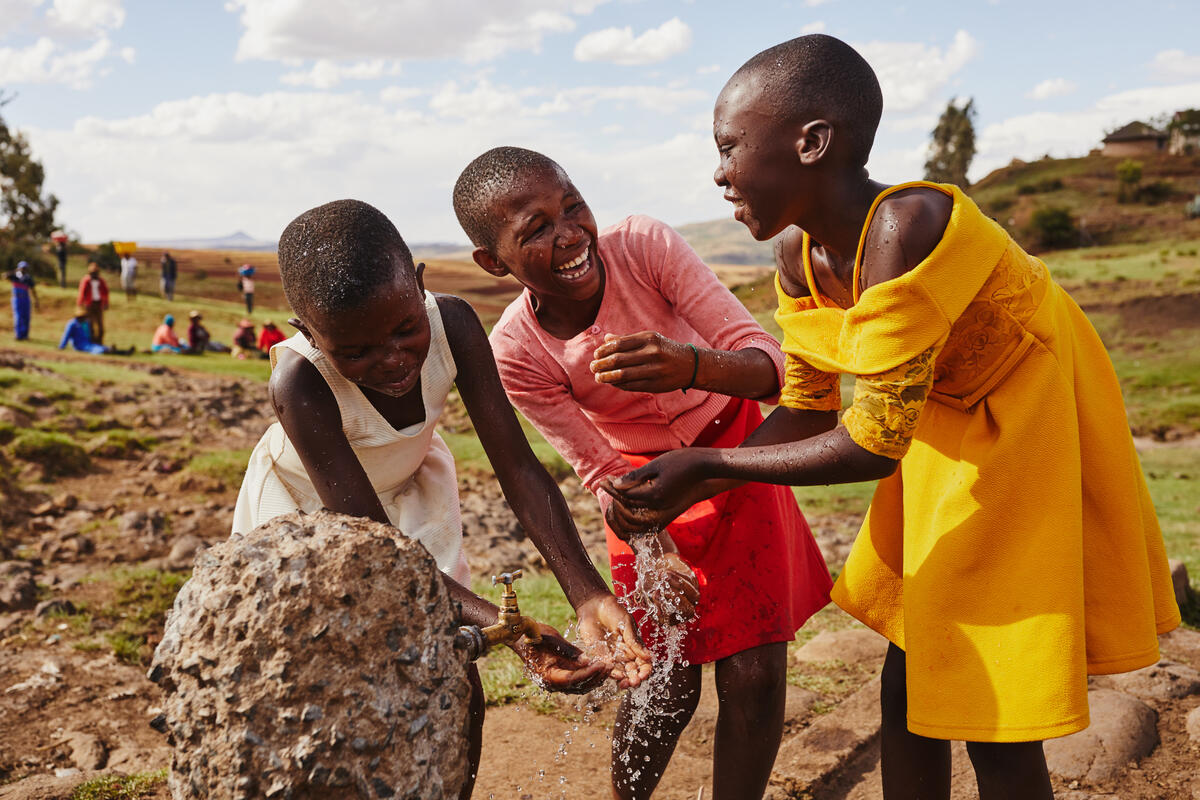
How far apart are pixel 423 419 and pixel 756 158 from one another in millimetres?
1064

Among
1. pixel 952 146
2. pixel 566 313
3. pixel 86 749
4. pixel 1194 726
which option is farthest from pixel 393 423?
pixel 952 146

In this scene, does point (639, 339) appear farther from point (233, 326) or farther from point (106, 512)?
point (233, 326)

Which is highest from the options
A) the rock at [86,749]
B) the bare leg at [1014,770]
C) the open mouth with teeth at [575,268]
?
the open mouth with teeth at [575,268]

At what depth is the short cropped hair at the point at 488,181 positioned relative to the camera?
2594mm

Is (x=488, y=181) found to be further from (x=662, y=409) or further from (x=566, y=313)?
(x=662, y=409)

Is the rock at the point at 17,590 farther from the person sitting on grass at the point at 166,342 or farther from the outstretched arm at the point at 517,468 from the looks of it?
the person sitting on grass at the point at 166,342

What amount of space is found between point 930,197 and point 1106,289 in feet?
60.2

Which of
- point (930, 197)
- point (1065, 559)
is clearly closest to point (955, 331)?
point (930, 197)

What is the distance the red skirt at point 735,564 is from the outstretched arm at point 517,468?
0.90ft

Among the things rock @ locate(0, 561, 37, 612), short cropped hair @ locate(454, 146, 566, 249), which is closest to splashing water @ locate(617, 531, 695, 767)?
short cropped hair @ locate(454, 146, 566, 249)

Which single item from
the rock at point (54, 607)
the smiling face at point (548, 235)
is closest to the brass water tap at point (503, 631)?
the smiling face at point (548, 235)

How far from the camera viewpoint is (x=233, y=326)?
1992 centimetres

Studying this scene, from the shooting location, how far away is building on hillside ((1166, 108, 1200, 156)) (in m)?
41.4

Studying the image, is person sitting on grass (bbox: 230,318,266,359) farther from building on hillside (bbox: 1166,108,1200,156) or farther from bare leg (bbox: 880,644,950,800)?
building on hillside (bbox: 1166,108,1200,156)
